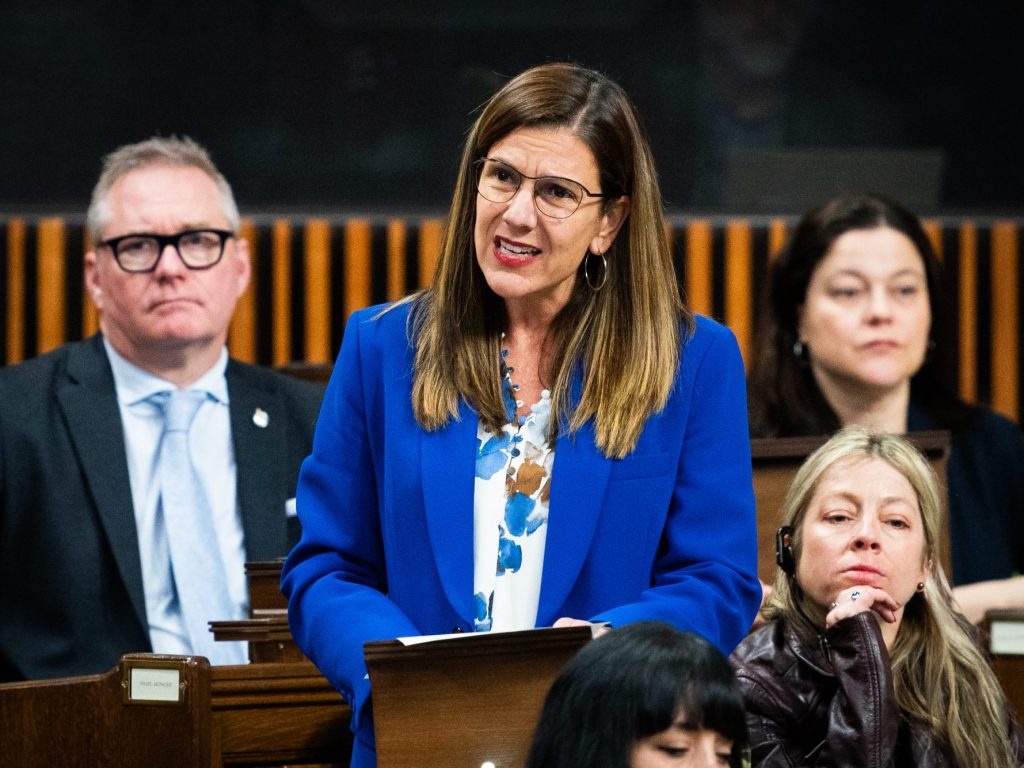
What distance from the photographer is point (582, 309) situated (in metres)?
2.52

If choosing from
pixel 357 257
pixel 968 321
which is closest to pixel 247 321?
pixel 357 257

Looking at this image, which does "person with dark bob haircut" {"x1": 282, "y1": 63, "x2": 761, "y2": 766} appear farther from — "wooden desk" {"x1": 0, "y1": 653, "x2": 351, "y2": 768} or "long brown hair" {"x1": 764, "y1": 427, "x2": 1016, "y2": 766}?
"long brown hair" {"x1": 764, "y1": 427, "x2": 1016, "y2": 766}

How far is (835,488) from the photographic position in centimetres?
293

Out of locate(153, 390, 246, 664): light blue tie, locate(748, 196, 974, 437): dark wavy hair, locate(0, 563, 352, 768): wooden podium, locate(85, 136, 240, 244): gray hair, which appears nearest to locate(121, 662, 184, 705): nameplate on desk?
locate(0, 563, 352, 768): wooden podium

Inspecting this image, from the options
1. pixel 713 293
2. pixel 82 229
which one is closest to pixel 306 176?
pixel 82 229

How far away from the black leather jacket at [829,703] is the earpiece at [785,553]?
0.10m

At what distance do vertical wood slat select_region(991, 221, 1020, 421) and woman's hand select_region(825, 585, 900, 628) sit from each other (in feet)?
9.72

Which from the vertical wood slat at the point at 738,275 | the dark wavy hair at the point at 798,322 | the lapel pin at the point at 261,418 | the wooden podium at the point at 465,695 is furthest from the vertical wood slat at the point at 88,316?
the wooden podium at the point at 465,695

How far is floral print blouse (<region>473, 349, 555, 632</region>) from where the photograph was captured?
2.39 meters

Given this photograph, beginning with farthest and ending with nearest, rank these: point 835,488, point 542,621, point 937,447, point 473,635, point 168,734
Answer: point 937,447 < point 835,488 < point 168,734 < point 542,621 < point 473,635

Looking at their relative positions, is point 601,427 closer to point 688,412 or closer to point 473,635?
point 688,412

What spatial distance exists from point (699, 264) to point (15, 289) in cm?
216

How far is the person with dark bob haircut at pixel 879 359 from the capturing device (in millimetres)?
3938

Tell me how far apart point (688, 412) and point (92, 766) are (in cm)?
109
